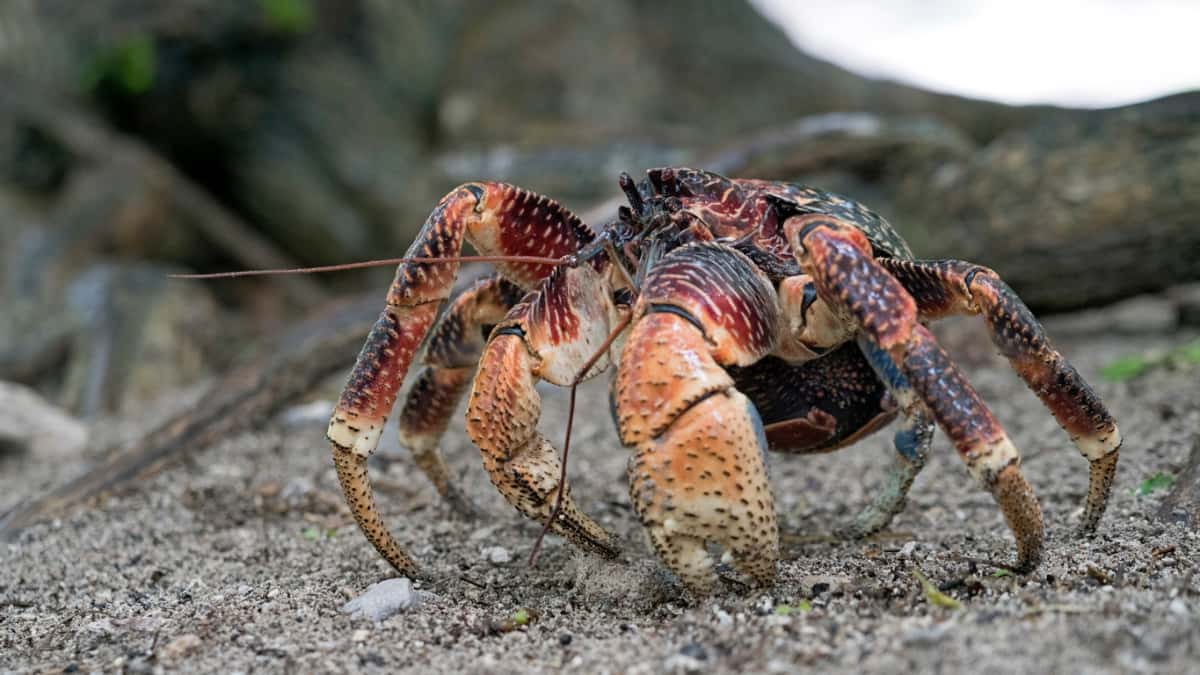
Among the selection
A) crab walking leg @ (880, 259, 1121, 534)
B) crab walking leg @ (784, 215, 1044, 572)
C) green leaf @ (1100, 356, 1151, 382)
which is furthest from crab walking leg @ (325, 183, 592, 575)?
green leaf @ (1100, 356, 1151, 382)

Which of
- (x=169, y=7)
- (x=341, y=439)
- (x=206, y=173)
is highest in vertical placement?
(x=169, y=7)

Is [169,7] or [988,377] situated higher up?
[169,7]

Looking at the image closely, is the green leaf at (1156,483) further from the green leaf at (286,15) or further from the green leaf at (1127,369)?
the green leaf at (286,15)

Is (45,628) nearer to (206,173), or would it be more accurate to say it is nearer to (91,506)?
(91,506)

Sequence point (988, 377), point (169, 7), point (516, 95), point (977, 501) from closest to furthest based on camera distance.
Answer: point (977, 501) → point (988, 377) → point (169, 7) → point (516, 95)

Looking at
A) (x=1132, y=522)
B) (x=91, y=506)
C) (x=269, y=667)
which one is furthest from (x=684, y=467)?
(x=91, y=506)

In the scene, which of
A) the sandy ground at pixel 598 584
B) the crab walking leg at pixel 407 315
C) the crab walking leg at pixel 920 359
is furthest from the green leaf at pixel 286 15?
the crab walking leg at pixel 920 359

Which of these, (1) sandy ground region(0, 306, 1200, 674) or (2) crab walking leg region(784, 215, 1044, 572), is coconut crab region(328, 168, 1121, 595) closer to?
(2) crab walking leg region(784, 215, 1044, 572)
